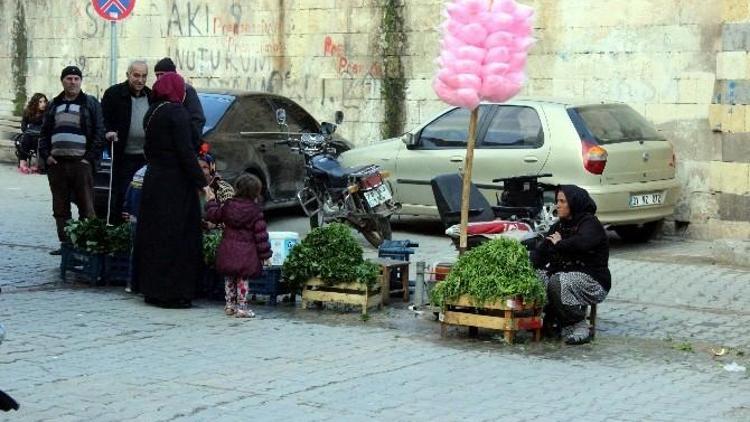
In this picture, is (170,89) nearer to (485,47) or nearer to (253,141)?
(485,47)

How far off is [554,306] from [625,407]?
1.89m

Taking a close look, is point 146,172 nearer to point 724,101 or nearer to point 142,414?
point 142,414

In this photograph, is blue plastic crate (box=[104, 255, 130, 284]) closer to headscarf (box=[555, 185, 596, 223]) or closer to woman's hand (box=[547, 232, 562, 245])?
woman's hand (box=[547, 232, 562, 245])

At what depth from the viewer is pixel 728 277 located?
12.3 metres

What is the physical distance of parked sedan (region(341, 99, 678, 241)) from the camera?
13508mm

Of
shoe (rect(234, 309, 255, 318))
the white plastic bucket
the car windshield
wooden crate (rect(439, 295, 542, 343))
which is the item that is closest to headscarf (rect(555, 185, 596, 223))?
wooden crate (rect(439, 295, 542, 343))

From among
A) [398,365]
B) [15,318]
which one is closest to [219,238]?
[15,318]

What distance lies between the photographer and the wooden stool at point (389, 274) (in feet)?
33.6

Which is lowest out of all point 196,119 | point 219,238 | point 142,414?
point 142,414

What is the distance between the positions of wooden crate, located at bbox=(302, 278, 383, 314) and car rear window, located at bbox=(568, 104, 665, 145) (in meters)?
4.52

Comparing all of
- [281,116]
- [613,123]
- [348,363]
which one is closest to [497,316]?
[348,363]

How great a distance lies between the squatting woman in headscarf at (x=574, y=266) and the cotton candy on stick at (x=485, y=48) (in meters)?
0.92

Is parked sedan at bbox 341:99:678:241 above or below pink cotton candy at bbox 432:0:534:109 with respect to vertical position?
below

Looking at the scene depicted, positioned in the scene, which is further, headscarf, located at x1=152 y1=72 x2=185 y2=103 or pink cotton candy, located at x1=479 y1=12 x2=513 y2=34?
headscarf, located at x1=152 y1=72 x2=185 y2=103
